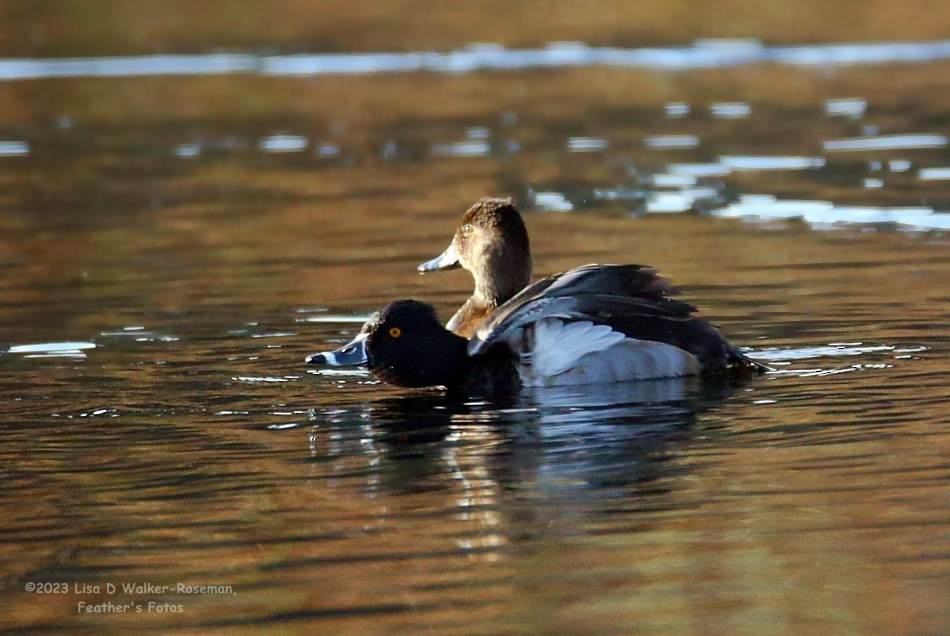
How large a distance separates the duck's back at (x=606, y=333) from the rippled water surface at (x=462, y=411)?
164 millimetres

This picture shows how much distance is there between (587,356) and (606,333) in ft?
0.59

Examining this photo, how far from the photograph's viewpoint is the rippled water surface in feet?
21.7

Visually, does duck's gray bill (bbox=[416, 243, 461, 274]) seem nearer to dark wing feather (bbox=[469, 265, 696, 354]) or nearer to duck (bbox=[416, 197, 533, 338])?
duck (bbox=[416, 197, 533, 338])

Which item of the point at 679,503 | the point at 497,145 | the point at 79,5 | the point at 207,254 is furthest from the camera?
the point at 79,5

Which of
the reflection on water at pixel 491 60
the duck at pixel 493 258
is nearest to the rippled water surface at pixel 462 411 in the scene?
the duck at pixel 493 258

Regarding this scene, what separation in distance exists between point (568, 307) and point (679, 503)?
246 centimetres

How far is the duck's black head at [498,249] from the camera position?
451 inches

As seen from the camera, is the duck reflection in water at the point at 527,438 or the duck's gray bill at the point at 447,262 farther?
the duck's gray bill at the point at 447,262

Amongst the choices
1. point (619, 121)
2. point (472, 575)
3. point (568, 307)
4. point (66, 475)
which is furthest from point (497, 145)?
point (472, 575)

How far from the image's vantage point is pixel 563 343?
1002 centimetres

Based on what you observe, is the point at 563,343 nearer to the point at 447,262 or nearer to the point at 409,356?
the point at 409,356

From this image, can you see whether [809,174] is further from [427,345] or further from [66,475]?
[66,475]

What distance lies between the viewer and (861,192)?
17734 mm

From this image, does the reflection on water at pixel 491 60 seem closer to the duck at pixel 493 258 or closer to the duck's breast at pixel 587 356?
the duck at pixel 493 258
